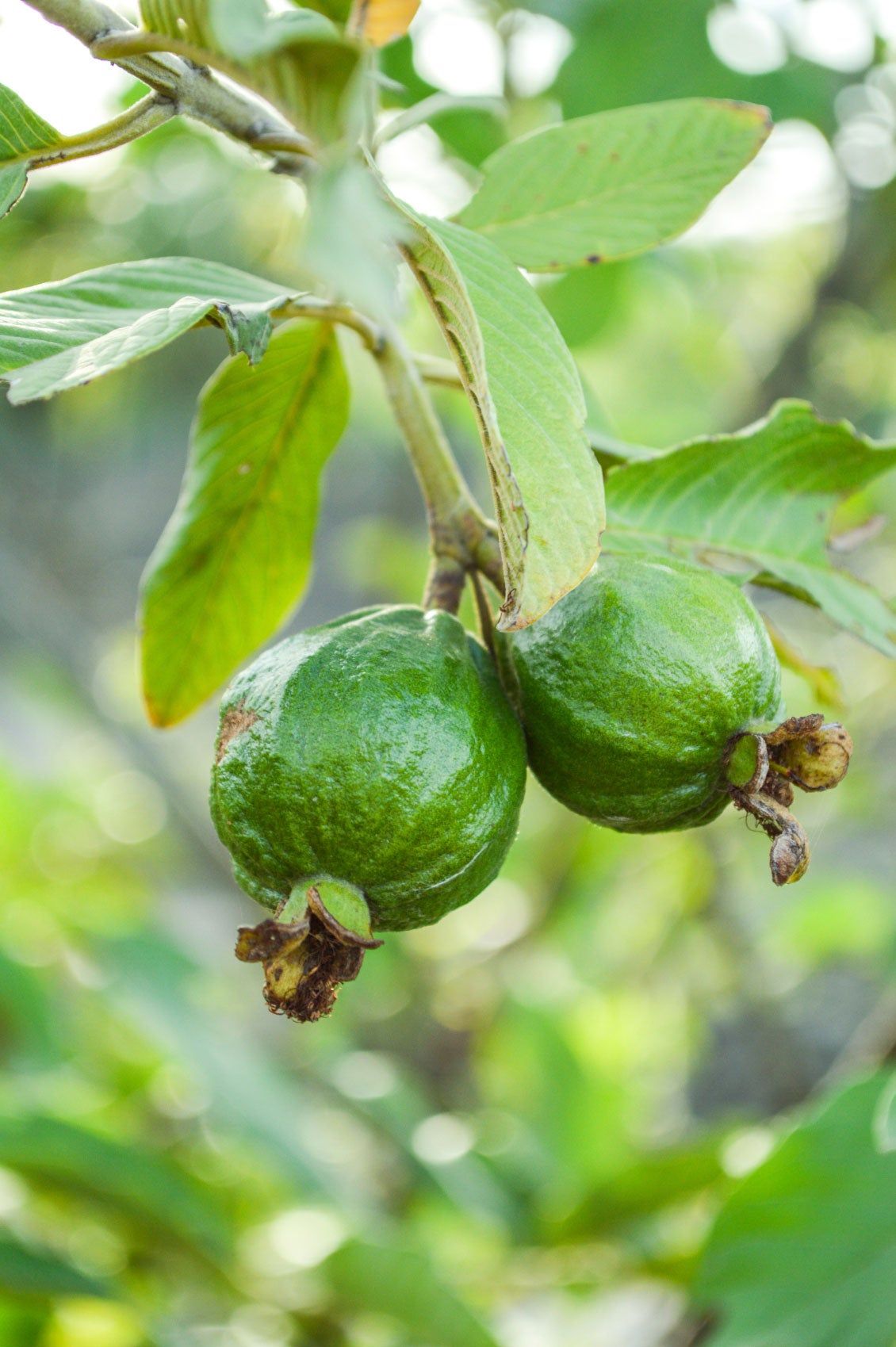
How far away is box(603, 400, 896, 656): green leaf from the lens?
0.85 metres

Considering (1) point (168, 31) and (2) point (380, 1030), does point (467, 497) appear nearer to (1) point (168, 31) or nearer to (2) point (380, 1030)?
(1) point (168, 31)

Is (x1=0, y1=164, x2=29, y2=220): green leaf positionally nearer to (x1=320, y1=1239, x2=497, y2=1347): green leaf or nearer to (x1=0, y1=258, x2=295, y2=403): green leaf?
(x1=0, y1=258, x2=295, y2=403): green leaf

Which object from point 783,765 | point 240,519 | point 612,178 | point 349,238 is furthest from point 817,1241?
point 349,238

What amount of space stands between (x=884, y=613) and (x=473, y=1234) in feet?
4.71

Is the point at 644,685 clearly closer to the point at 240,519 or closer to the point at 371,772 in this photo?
the point at 371,772

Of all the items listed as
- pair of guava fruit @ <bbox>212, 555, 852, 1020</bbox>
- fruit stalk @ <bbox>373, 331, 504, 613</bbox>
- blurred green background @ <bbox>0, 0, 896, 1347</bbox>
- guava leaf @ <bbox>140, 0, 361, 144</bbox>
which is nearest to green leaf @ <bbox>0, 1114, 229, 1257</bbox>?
blurred green background @ <bbox>0, 0, 896, 1347</bbox>

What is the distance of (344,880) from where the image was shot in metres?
0.70

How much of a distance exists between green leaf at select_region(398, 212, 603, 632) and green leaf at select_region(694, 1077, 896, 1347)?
0.87 metres

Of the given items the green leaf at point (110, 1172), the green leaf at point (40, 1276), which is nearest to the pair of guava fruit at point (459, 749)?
the green leaf at point (110, 1172)

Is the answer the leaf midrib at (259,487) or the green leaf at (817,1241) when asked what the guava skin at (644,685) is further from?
the green leaf at (817,1241)

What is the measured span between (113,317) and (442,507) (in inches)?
10.0

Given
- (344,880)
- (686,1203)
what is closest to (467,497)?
(344,880)

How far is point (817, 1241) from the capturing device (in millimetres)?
1239

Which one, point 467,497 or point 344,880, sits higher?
point 467,497
